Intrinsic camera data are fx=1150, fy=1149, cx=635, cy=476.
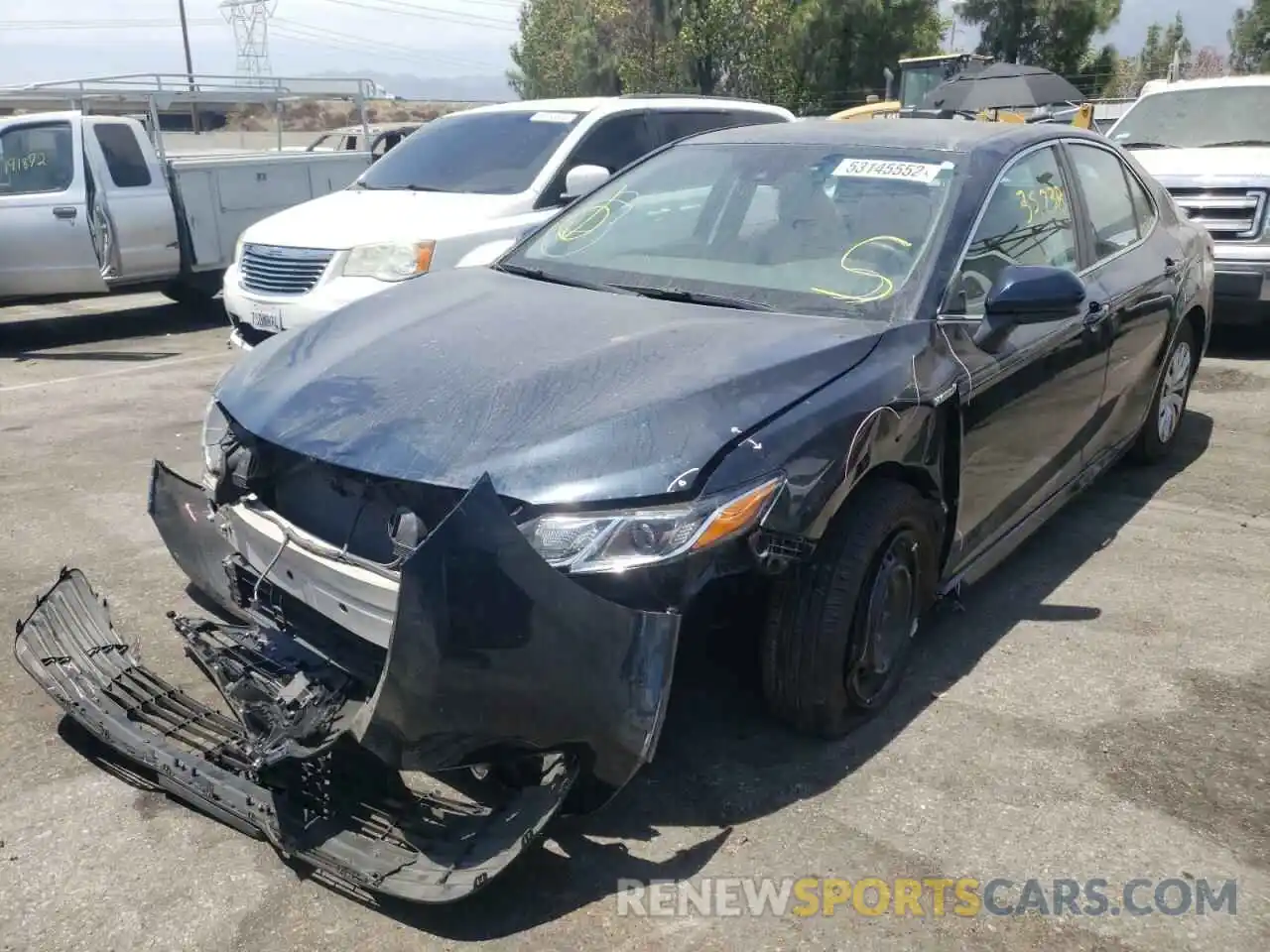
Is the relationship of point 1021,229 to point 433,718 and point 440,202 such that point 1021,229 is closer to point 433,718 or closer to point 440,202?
point 433,718

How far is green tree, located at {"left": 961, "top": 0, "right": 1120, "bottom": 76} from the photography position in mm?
41406

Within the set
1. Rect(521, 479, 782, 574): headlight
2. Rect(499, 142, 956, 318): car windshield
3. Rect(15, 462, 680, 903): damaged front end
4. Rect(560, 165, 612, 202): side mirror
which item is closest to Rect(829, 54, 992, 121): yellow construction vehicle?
Rect(560, 165, 612, 202): side mirror

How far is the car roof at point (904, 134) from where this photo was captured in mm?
4051

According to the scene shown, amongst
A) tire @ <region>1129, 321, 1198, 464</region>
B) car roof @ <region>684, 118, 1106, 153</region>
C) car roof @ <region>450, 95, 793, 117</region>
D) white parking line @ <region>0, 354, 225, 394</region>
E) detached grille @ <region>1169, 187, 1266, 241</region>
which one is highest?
car roof @ <region>450, 95, 793, 117</region>

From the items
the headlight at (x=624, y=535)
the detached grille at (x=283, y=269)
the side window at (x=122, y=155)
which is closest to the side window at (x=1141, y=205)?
the headlight at (x=624, y=535)

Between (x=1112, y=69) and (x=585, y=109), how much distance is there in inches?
1673

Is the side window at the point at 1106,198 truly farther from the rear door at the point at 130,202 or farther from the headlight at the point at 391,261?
the rear door at the point at 130,202

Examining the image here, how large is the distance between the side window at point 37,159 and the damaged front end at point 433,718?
8.07 m

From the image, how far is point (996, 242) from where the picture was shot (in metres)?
3.86

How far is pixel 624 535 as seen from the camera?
105 inches

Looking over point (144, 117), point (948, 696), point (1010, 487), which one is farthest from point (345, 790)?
point (144, 117)

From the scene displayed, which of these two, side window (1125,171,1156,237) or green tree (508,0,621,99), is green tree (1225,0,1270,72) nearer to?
green tree (508,0,621,99)

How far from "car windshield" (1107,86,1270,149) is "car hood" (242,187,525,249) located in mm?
5250

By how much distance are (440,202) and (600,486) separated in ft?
16.9
